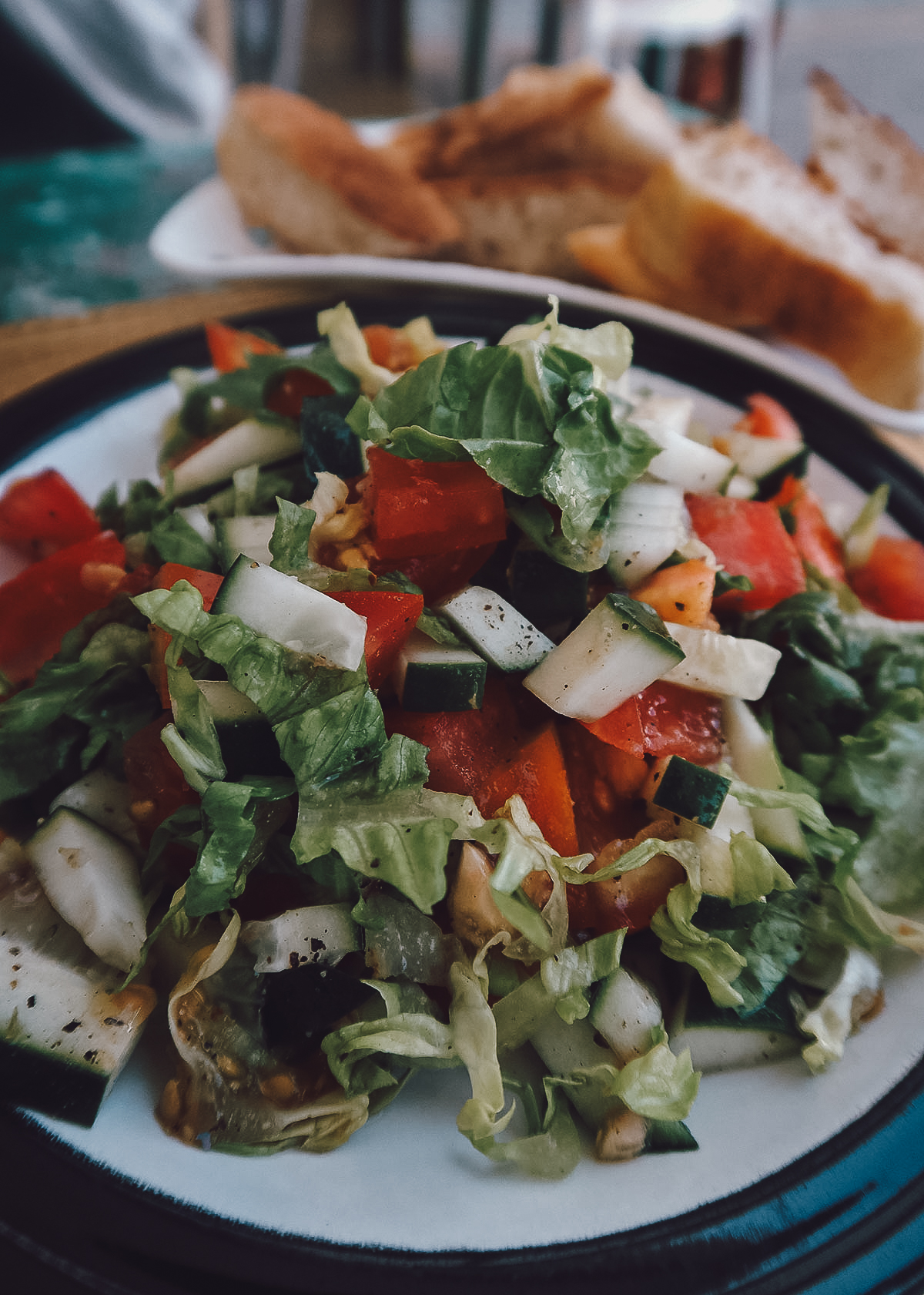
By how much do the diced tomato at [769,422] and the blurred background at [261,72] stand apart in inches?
89.4

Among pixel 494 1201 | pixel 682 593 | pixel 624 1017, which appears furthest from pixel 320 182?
pixel 494 1201

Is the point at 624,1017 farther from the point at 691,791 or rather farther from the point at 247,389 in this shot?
the point at 247,389

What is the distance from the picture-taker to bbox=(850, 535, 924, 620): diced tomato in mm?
2164

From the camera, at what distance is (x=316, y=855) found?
1356mm

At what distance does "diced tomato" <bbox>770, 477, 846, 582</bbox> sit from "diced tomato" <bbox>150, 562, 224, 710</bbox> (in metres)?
1.28

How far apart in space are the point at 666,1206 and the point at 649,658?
0.79 m

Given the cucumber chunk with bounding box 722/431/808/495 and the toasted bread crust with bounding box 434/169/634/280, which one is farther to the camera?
the toasted bread crust with bounding box 434/169/634/280

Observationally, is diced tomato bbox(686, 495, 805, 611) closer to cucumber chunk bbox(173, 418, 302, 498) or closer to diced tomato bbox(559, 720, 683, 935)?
diced tomato bbox(559, 720, 683, 935)

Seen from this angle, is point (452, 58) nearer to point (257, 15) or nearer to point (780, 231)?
point (257, 15)

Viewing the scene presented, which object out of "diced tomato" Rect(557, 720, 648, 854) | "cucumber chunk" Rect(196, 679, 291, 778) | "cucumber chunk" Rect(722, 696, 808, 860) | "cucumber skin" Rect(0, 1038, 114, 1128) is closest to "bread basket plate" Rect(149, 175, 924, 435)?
"cucumber chunk" Rect(722, 696, 808, 860)

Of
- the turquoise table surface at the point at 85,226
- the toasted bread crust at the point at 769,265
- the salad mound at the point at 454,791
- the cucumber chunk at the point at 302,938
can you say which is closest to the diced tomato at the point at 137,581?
the salad mound at the point at 454,791

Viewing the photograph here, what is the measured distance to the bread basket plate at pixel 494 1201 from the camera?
108cm

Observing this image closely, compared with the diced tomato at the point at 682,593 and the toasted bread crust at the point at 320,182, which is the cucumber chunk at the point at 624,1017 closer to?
the diced tomato at the point at 682,593

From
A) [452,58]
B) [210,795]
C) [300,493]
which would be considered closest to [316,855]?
[210,795]
